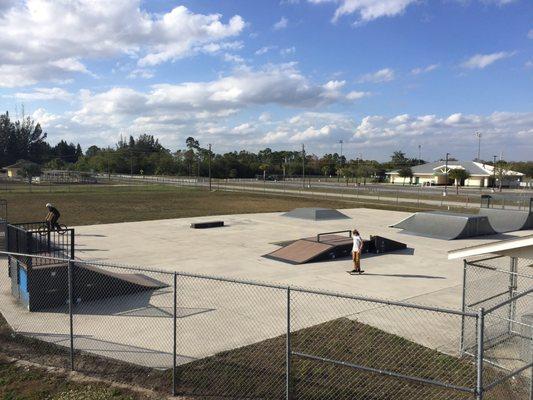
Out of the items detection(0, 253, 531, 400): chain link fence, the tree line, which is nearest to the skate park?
detection(0, 253, 531, 400): chain link fence

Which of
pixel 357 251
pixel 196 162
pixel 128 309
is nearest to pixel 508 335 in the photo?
pixel 357 251

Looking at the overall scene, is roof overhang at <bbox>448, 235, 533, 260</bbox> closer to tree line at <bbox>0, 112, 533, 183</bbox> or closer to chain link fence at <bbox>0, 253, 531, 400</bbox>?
chain link fence at <bbox>0, 253, 531, 400</bbox>

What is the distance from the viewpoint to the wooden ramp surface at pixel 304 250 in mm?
16906

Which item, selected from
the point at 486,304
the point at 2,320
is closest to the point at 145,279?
the point at 2,320

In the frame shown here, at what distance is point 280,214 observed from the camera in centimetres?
3422

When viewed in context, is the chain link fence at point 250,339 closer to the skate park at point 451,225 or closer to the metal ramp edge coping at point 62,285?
the metal ramp edge coping at point 62,285

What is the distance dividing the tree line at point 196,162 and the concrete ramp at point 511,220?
81.0m

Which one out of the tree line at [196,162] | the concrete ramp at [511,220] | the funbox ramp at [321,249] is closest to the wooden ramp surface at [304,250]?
the funbox ramp at [321,249]

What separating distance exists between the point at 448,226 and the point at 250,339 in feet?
59.6

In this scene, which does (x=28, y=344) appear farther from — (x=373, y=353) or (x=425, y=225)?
(x=425, y=225)

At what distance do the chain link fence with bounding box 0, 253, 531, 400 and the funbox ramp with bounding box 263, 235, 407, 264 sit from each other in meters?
4.34

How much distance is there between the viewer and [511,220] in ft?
94.3

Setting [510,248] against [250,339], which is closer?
[510,248]

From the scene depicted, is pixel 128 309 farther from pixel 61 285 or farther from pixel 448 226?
pixel 448 226
